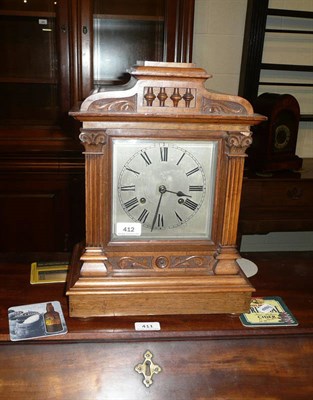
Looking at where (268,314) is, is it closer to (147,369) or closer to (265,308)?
(265,308)

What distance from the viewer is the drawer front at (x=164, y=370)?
85cm

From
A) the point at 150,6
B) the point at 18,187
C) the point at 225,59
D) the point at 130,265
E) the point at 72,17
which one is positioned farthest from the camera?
the point at 225,59

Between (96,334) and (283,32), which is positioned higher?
(283,32)

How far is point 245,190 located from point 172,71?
1225 millimetres

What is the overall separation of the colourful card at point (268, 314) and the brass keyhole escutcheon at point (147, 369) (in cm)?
22

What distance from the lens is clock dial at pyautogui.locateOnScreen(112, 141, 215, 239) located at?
0.88m

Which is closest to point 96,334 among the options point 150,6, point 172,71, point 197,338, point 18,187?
point 197,338

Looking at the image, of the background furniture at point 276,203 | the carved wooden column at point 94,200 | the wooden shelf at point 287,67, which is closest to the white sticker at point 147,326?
the carved wooden column at point 94,200

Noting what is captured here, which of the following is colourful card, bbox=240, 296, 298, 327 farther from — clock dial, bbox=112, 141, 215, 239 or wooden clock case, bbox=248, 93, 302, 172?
wooden clock case, bbox=248, 93, 302, 172

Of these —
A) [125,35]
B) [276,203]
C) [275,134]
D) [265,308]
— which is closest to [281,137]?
[275,134]

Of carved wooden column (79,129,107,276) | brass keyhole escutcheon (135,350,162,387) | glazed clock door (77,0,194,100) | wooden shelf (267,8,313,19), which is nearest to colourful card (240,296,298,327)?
brass keyhole escutcheon (135,350,162,387)

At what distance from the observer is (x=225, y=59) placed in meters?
2.29

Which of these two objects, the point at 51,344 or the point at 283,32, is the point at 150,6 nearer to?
the point at 283,32

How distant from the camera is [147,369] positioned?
0.88 m
